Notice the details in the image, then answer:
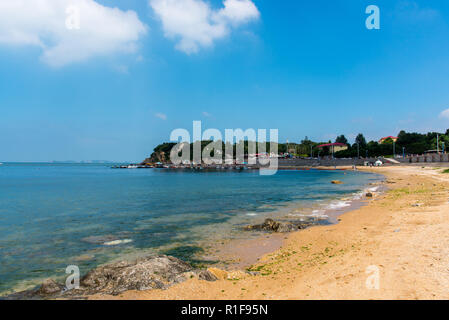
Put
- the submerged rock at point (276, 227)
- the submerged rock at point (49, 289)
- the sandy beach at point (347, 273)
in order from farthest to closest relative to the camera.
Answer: the submerged rock at point (276, 227)
the submerged rock at point (49, 289)
the sandy beach at point (347, 273)

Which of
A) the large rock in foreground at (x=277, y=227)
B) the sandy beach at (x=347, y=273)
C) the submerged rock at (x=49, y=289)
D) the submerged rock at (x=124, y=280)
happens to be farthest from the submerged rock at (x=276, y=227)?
the submerged rock at (x=49, y=289)

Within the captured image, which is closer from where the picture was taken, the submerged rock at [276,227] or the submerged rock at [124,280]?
the submerged rock at [124,280]

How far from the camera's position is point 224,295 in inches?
318

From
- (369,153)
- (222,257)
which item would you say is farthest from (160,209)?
(369,153)

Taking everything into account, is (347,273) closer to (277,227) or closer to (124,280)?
(124,280)

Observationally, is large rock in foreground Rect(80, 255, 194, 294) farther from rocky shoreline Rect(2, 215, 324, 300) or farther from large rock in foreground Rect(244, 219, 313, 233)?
large rock in foreground Rect(244, 219, 313, 233)

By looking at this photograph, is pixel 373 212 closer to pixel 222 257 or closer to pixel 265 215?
pixel 265 215

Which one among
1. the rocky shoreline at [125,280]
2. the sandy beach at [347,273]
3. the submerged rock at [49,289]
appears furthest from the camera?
the submerged rock at [49,289]

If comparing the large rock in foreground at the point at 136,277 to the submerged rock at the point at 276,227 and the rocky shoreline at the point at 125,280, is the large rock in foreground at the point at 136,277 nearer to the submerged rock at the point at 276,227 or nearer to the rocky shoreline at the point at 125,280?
the rocky shoreline at the point at 125,280

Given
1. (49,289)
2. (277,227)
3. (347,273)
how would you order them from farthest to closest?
(277,227)
(49,289)
(347,273)

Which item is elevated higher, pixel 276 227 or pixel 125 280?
pixel 125 280

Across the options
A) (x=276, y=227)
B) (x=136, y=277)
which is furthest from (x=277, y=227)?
(x=136, y=277)

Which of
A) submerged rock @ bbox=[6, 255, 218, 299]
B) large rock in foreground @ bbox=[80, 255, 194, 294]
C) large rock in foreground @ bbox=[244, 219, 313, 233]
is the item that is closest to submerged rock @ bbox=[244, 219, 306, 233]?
large rock in foreground @ bbox=[244, 219, 313, 233]

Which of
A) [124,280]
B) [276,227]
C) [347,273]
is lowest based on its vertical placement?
[276,227]
